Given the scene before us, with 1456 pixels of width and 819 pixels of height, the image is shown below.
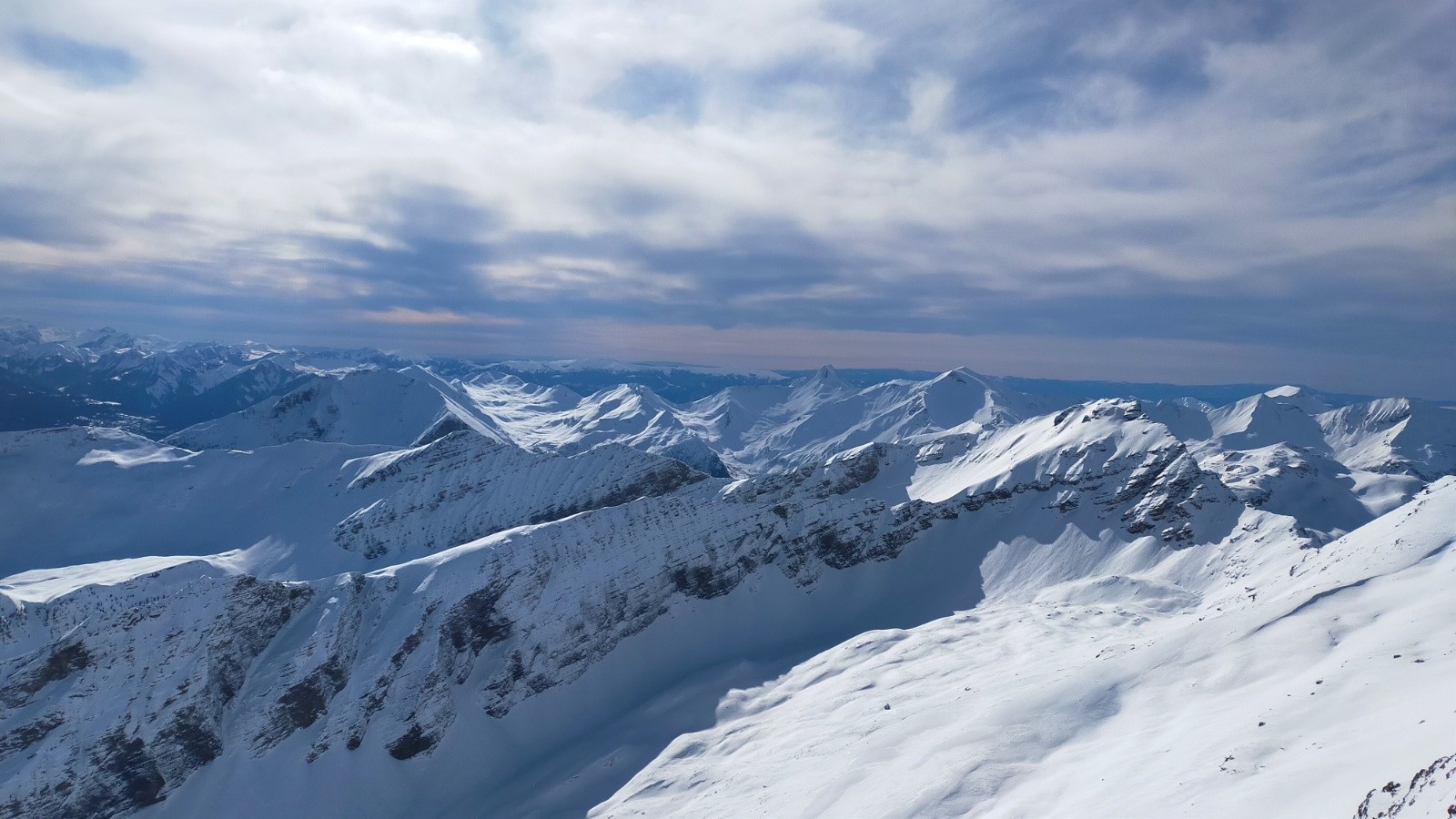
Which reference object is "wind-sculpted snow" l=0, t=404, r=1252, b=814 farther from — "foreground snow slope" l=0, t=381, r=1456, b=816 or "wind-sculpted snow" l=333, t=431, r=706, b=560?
"wind-sculpted snow" l=333, t=431, r=706, b=560

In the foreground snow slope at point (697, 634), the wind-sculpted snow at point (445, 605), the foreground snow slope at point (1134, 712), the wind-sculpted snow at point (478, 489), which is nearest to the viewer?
the foreground snow slope at point (1134, 712)

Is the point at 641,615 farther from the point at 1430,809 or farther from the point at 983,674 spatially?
the point at 1430,809

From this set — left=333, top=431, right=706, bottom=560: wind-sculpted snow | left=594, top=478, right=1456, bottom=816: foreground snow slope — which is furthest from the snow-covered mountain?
left=333, top=431, right=706, bottom=560: wind-sculpted snow

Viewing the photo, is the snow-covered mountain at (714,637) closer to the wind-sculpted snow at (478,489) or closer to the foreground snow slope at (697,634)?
the foreground snow slope at (697,634)

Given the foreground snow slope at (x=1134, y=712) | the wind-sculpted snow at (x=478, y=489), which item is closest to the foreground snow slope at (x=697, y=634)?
the foreground snow slope at (x=1134, y=712)

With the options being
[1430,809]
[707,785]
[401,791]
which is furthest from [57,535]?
[1430,809]

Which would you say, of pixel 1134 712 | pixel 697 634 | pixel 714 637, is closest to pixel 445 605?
pixel 697 634
